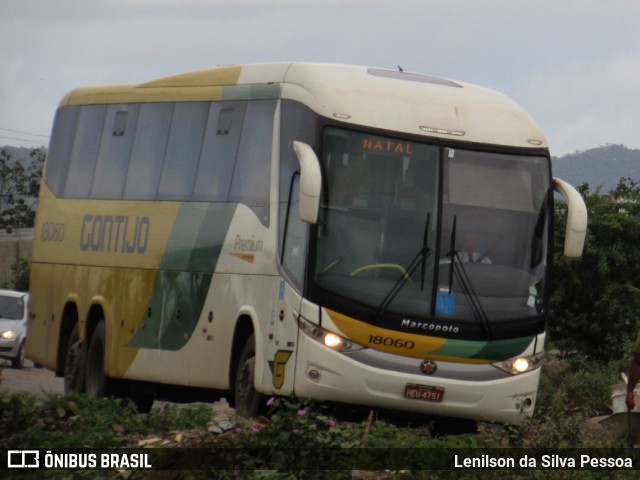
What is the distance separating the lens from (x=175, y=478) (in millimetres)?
11742

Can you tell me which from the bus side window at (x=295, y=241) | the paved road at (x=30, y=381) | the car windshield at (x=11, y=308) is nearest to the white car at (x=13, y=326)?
the car windshield at (x=11, y=308)

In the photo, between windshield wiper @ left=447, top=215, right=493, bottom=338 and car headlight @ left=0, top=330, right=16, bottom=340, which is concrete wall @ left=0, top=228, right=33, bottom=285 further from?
windshield wiper @ left=447, top=215, right=493, bottom=338

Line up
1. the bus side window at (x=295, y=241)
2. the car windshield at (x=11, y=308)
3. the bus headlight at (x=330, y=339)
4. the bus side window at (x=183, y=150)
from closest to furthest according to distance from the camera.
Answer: the bus headlight at (x=330, y=339)
the bus side window at (x=295, y=241)
the bus side window at (x=183, y=150)
the car windshield at (x=11, y=308)

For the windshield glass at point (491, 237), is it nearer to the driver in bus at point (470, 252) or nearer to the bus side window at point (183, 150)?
the driver in bus at point (470, 252)

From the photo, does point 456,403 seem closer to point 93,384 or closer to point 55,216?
point 93,384

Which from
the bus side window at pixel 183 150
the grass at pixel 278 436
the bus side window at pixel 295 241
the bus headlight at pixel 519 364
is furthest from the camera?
the bus side window at pixel 183 150

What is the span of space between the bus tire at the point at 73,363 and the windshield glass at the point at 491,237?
742cm

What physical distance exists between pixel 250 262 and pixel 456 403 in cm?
285

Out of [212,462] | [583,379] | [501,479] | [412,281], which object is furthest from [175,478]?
[583,379]

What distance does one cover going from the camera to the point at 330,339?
48.3ft

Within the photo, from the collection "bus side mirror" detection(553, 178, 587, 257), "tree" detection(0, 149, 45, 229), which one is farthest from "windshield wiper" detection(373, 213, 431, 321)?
"tree" detection(0, 149, 45, 229)

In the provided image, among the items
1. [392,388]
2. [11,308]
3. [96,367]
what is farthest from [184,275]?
[11,308]

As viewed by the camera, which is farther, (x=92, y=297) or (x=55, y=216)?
(x=55, y=216)

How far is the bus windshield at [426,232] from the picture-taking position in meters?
14.9
